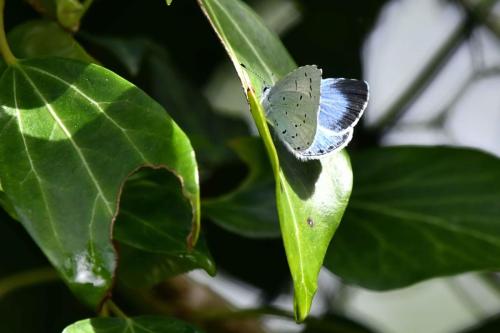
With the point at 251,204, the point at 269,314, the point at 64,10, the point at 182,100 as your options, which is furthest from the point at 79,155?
the point at 182,100

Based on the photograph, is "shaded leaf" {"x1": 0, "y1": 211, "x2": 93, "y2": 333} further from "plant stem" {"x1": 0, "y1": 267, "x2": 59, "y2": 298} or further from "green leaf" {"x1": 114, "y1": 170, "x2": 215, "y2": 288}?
"green leaf" {"x1": 114, "y1": 170, "x2": 215, "y2": 288}

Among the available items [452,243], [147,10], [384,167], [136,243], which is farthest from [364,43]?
[136,243]

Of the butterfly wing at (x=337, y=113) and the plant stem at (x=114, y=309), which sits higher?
the butterfly wing at (x=337, y=113)

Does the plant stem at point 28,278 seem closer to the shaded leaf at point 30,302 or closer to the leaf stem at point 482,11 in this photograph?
the shaded leaf at point 30,302

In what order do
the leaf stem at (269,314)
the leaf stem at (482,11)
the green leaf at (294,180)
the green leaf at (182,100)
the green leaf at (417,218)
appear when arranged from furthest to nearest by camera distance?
the leaf stem at (482,11) → the green leaf at (182,100) → the leaf stem at (269,314) → the green leaf at (417,218) → the green leaf at (294,180)

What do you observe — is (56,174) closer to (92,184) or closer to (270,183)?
(92,184)

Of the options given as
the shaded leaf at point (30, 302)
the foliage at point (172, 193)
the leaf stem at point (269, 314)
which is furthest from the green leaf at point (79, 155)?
the shaded leaf at point (30, 302)
